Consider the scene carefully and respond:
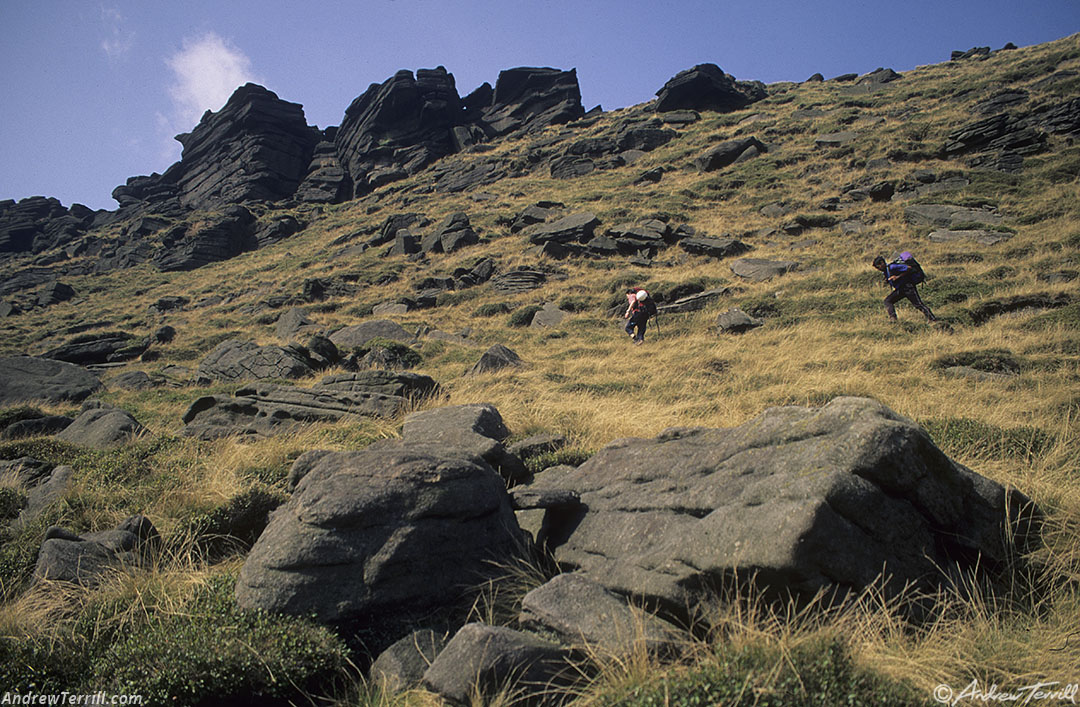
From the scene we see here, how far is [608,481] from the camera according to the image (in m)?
5.70

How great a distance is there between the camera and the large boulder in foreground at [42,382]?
1742 cm

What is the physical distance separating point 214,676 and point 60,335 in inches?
1854

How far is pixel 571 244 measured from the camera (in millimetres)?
33844

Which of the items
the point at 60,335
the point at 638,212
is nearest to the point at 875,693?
the point at 638,212

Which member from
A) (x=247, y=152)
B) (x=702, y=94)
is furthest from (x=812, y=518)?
(x=247, y=152)

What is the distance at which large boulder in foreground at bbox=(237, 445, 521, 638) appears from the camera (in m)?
4.31

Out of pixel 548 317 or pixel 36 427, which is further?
pixel 548 317

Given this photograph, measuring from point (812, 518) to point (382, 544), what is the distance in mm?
3187

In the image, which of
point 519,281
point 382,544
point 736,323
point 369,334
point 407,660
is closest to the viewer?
point 407,660

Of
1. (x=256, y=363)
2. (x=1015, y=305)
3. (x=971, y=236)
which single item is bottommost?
(x=1015, y=305)

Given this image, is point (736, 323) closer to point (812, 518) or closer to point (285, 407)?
point (285, 407)

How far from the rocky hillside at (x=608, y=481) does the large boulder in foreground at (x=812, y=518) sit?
2cm

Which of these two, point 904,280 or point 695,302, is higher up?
point 695,302

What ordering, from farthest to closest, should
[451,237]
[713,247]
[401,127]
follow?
1. [401,127]
2. [451,237]
3. [713,247]
